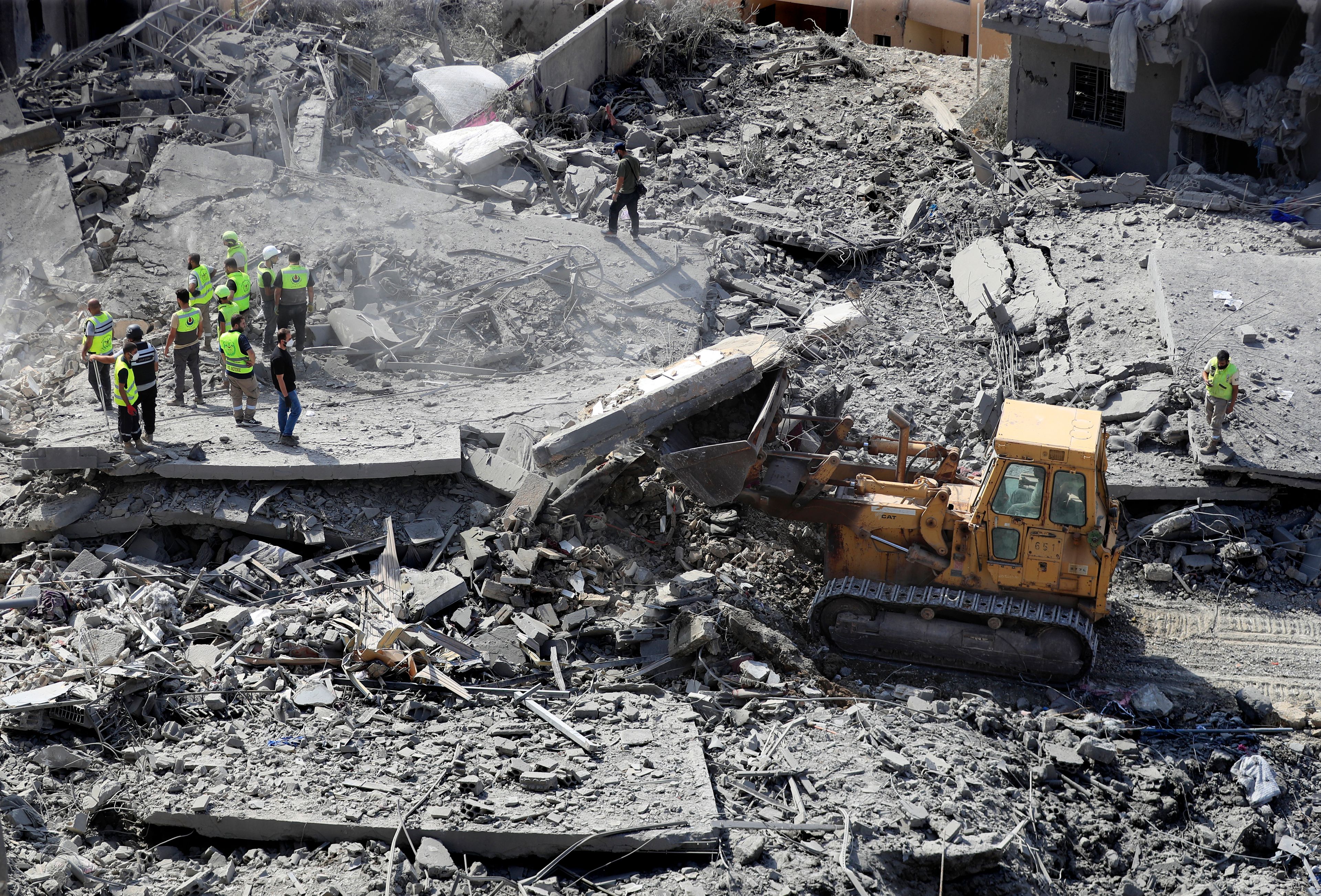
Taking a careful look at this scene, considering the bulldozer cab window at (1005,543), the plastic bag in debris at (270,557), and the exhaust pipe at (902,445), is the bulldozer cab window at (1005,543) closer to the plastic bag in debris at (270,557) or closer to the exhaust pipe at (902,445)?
the exhaust pipe at (902,445)

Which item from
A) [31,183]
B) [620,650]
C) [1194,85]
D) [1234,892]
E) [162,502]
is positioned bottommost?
[1234,892]

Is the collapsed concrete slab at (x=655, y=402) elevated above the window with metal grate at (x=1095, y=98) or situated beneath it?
situated beneath

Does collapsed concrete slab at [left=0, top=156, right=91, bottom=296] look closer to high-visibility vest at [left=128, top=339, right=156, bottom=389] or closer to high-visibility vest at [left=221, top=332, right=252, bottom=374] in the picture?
high-visibility vest at [left=221, top=332, right=252, bottom=374]

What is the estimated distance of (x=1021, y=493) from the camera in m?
9.07

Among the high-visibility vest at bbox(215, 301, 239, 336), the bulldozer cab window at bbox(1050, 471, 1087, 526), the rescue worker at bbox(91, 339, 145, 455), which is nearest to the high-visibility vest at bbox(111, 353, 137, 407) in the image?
the rescue worker at bbox(91, 339, 145, 455)

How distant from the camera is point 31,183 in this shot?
1633 cm

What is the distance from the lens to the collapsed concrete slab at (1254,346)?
11.1m

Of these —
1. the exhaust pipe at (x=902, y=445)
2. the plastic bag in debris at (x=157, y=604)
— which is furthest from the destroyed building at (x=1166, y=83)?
the plastic bag in debris at (x=157, y=604)

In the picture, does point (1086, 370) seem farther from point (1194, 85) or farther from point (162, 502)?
point (162, 502)

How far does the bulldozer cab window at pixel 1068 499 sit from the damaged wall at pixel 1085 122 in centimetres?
1132

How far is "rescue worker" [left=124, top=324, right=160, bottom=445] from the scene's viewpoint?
9930mm

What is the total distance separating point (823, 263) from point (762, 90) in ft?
22.6

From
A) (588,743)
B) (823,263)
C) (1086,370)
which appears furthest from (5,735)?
(823,263)

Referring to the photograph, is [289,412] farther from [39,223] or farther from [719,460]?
[39,223]
